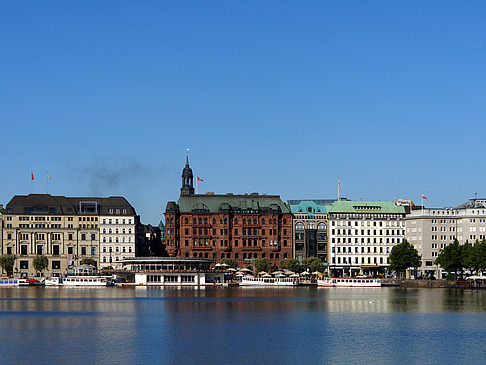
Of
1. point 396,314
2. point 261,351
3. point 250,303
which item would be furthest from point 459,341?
point 250,303

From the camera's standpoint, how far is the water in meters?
79.4

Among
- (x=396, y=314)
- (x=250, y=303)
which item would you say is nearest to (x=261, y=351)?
(x=396, y=314)

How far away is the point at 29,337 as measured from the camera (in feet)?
299

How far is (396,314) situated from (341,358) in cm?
4434

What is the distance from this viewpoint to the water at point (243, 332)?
79.4 meters

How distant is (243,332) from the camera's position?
3812 inches

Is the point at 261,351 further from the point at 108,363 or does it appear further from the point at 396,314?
the point at 396,314

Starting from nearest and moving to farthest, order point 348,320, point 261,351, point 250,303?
point 261,351 < point 348,320 < point 250,303

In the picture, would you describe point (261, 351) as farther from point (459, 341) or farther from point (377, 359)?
point (459, 341)

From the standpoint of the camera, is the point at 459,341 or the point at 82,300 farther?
the point at 82,300

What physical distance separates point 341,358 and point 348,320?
1362 inches

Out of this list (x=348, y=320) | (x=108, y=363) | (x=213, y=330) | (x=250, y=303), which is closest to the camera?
(x=108, y=363)

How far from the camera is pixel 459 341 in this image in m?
90.9

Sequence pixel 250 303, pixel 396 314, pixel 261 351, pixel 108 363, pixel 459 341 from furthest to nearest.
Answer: pixel 250 303 < pixel 396 314 < pixel 459 341 < pixel 261 351 < pixel 108 363
